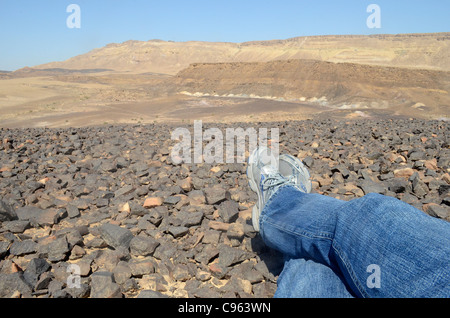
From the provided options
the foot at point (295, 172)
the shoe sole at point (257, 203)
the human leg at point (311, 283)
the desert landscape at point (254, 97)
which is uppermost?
the desert landscape at point (254, 97)

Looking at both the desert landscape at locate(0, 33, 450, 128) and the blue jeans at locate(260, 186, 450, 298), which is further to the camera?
the desert landscape at locate(0, 33, 450, 128)

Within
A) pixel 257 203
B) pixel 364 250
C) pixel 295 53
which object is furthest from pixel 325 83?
pixel 295 53

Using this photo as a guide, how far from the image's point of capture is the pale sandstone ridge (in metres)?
49.8

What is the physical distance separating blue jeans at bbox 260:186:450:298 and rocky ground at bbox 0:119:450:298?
42 cm

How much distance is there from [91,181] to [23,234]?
4.17ft

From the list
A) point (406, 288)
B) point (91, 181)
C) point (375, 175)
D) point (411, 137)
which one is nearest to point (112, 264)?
point (406, 288)

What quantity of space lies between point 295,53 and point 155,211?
220 ft

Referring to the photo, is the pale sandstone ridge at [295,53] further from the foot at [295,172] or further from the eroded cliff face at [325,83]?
the foot at [295,172]

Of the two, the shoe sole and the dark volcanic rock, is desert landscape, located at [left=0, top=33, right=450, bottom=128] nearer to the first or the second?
the shoe sole

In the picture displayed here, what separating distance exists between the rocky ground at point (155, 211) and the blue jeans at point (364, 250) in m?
0.42

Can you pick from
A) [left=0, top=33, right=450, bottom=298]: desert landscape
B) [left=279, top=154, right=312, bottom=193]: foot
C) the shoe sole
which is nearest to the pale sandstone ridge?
[left=0, top=33, right=450, bottom=298]: desert landscape

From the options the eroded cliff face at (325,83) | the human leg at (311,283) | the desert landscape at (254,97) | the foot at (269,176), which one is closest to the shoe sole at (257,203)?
the foot at (269,176)

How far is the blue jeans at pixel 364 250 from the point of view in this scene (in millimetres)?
1126

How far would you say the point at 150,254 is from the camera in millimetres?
2172
